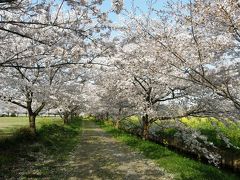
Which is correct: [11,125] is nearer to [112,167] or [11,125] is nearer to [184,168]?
[112,167]

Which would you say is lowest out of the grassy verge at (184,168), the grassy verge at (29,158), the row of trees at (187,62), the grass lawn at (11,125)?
the grassy verge at (184,168)

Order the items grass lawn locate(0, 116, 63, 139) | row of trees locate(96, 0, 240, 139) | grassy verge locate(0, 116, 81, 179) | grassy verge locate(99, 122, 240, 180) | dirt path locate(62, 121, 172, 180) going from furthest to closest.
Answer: grass lawn locate(0, 116, 63, 139) → grassy verge locate(99, 122, 240, 180) → dirt path locate(62, 121, 172, 180) → grassy verge locate(0, 116, 81, 179) → row of trees locate(96, 0, 240, 139)

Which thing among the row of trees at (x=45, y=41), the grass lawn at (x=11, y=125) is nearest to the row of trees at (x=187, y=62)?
the row of trees at (x=45, y=41)

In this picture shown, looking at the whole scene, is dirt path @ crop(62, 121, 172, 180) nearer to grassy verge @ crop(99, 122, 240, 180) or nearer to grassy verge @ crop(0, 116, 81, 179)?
grassy verge @ crop(99, 122, 240, 180)

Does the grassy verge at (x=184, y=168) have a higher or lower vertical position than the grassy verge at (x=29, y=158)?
lower

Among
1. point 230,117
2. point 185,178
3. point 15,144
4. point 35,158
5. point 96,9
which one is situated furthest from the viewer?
point 15,144

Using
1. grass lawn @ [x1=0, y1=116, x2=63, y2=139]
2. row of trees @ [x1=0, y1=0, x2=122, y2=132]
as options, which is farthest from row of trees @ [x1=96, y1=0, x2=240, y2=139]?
grass lawn @ [x1=0, y1=116, x2=63, y2=139]

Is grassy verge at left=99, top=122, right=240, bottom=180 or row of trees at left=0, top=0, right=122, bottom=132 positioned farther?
grassy verge at left=99, top=122, right=240, bottom=180

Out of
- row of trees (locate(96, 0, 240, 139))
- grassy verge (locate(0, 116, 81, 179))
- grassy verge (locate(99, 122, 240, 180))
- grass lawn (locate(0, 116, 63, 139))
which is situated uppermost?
row of trees (locate(96, 0, 240, 139))

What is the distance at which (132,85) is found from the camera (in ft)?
68.1

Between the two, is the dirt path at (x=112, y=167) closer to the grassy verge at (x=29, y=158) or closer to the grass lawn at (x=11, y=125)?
the grassy verge at (x=29, y=158)

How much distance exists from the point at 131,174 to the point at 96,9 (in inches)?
291

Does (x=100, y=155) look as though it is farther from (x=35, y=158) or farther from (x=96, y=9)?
(x=96, y=9)

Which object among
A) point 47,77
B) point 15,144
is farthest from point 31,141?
point 47,77
